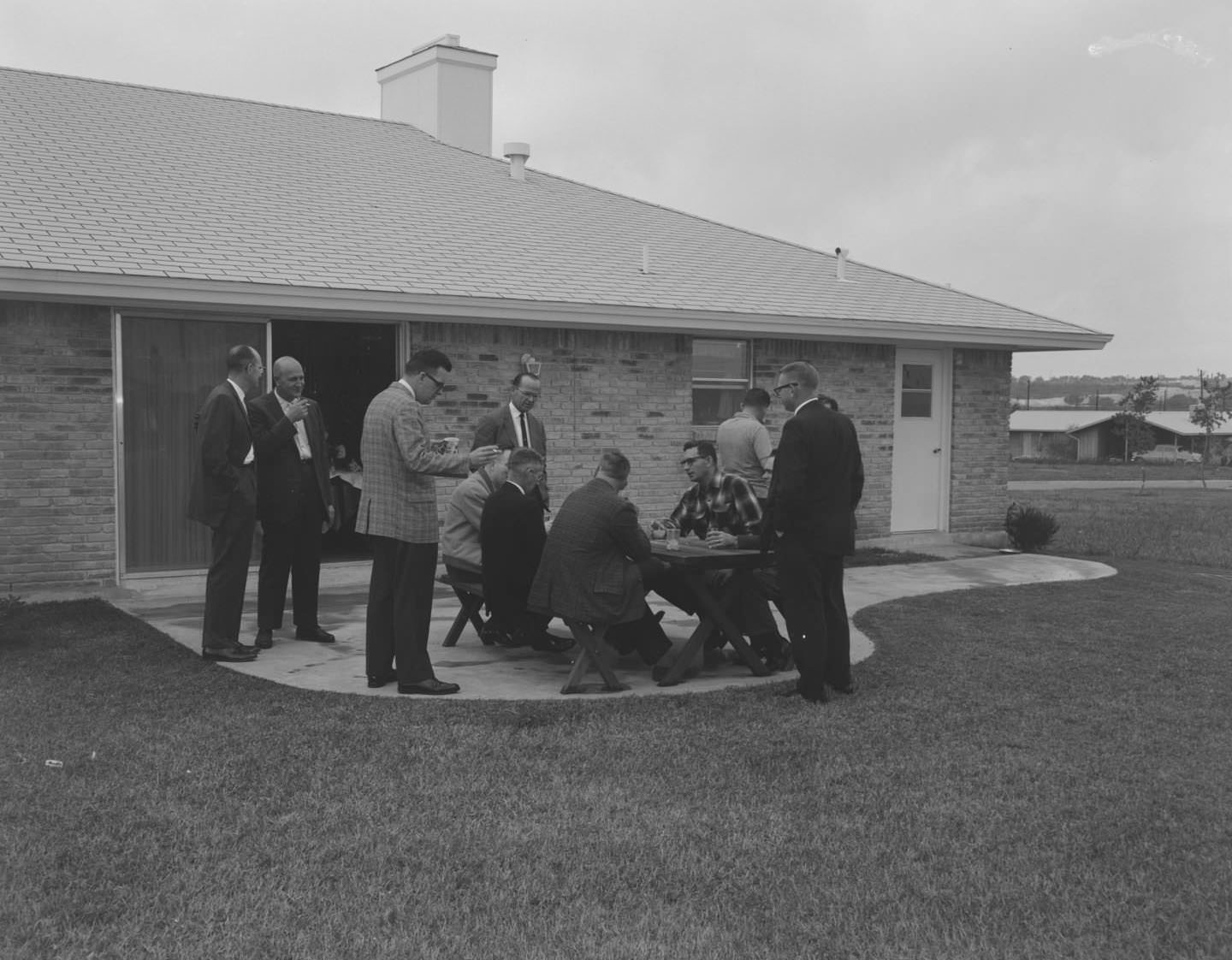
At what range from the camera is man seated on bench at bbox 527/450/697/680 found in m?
6.80

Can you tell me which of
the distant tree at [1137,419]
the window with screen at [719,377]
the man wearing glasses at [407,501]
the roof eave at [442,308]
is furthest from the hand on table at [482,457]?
the distant tree at [1137,419]

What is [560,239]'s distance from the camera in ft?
46.3

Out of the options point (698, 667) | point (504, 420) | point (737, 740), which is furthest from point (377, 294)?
point (737, 740)

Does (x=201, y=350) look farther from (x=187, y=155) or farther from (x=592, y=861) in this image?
(x=592, y=861)

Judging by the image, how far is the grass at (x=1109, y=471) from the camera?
156 ft

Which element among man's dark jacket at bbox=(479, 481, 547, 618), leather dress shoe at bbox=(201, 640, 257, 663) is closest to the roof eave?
leather dress shoe at bbox=(201, 640, 257, 663)

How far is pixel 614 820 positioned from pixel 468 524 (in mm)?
3297

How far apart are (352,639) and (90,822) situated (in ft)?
12.4

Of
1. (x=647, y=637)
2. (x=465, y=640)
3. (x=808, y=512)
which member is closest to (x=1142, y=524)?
(x=465, y=640)

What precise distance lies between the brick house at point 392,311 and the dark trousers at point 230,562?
9.77 ft

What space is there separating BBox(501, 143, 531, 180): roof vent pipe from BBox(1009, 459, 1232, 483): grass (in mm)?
30480

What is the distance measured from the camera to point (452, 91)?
57.1 feet

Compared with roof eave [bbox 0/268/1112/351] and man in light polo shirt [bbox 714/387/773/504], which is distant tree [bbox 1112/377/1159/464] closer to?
roof eave [bbox 0/268/1112/351]

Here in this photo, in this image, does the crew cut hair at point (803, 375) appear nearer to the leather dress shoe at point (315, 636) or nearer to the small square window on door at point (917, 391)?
the leather dress shoe at point (315, 636)
